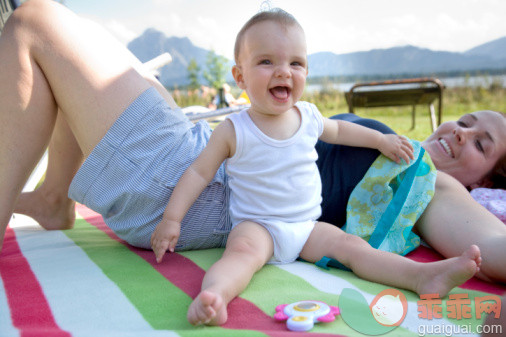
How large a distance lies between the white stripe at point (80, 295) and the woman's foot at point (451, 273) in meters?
0.61

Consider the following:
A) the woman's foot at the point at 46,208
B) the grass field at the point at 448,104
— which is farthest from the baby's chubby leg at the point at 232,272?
the grass field at the point at 448,104

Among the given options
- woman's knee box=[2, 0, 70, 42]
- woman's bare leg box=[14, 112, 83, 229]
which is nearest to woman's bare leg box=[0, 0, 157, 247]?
woman's knee box=[2, 0, 70, 42]

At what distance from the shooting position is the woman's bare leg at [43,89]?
127 centimetres

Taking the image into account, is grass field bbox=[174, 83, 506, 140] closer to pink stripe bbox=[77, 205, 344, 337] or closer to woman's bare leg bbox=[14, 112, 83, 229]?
woman's bare leg bbox=[14, 112, 83, 229]

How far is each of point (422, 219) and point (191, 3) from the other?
3683 centimetres

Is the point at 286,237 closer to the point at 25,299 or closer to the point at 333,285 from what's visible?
the point at 333,285

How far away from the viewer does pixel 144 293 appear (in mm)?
1080

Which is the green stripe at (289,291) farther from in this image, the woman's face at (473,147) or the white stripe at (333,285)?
the woman's face at (473,147)

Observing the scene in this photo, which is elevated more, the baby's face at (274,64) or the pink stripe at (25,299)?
the baby's face at (274,64)

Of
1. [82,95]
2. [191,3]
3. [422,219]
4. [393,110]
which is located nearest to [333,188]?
[422,219]

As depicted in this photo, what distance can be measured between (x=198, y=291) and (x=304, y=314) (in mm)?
299

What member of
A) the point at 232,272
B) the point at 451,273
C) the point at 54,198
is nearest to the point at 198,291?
the point at 232,272

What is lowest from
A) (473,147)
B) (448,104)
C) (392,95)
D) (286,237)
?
(286,237)

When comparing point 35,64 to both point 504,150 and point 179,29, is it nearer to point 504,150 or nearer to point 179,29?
point 504,150
